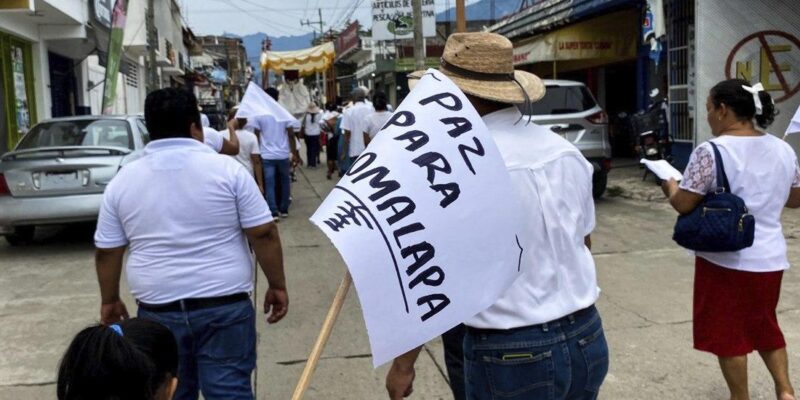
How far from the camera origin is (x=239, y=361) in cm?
291

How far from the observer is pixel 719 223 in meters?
3.38

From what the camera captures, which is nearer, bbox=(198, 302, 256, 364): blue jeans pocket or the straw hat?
the straw hat

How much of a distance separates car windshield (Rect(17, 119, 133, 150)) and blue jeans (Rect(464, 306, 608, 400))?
279 inches

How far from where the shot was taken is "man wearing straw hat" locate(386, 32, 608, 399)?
2082 millimetres

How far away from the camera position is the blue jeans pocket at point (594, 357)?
2.15m

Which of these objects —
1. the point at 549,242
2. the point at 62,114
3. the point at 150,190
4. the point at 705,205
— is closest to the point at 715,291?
the point at 705,205

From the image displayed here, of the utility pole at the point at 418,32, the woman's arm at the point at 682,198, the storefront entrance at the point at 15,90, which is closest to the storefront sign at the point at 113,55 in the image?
the storefront entrance at the point at 15,90

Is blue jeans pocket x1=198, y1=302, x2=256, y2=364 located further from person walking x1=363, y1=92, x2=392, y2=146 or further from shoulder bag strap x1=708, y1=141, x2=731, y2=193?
person walking x1=363, y1=92, x2=392, y2=146

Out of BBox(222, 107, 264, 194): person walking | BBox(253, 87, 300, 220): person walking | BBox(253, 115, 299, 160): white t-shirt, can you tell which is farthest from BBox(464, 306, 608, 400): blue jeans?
BBox(253, 115, 299, 160): white t-shirt

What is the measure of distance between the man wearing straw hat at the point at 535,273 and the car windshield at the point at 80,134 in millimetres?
6938

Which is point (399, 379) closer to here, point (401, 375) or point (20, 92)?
point (401, 375)

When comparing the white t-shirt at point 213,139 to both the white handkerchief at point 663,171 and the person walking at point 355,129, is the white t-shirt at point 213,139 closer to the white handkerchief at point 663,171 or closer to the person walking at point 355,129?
the person walking at point 355,129

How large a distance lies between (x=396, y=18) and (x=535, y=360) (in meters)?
13.0

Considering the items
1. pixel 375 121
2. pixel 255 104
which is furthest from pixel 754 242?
pixel 375 121
